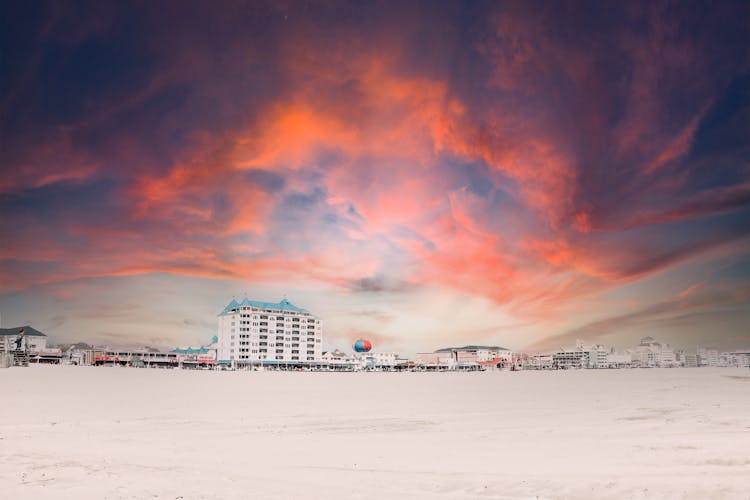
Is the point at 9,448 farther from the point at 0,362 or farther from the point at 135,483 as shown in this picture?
the point at 0,362

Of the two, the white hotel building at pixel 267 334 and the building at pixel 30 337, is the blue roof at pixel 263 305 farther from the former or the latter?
the building at pixel 30 337

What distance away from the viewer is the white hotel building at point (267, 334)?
13950cm

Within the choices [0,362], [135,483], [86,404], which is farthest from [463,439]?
[0,362]

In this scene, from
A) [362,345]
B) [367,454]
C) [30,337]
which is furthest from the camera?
[362,345]

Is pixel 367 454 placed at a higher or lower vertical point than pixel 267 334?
lower

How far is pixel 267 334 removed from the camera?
14538 cm

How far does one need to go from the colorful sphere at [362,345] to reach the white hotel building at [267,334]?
24.7 meters

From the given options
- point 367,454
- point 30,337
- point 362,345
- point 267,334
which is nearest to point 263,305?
point 267,334

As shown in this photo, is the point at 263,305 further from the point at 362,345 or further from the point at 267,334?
the point at 362,345

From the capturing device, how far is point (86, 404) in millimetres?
21547

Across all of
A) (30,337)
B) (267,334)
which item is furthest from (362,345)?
(30,337)

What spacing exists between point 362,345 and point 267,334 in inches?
1802

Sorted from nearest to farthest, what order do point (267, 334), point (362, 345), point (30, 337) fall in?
point (267, 334) < point (30, 337) < point (362, 345)

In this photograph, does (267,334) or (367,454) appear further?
(267,334)
